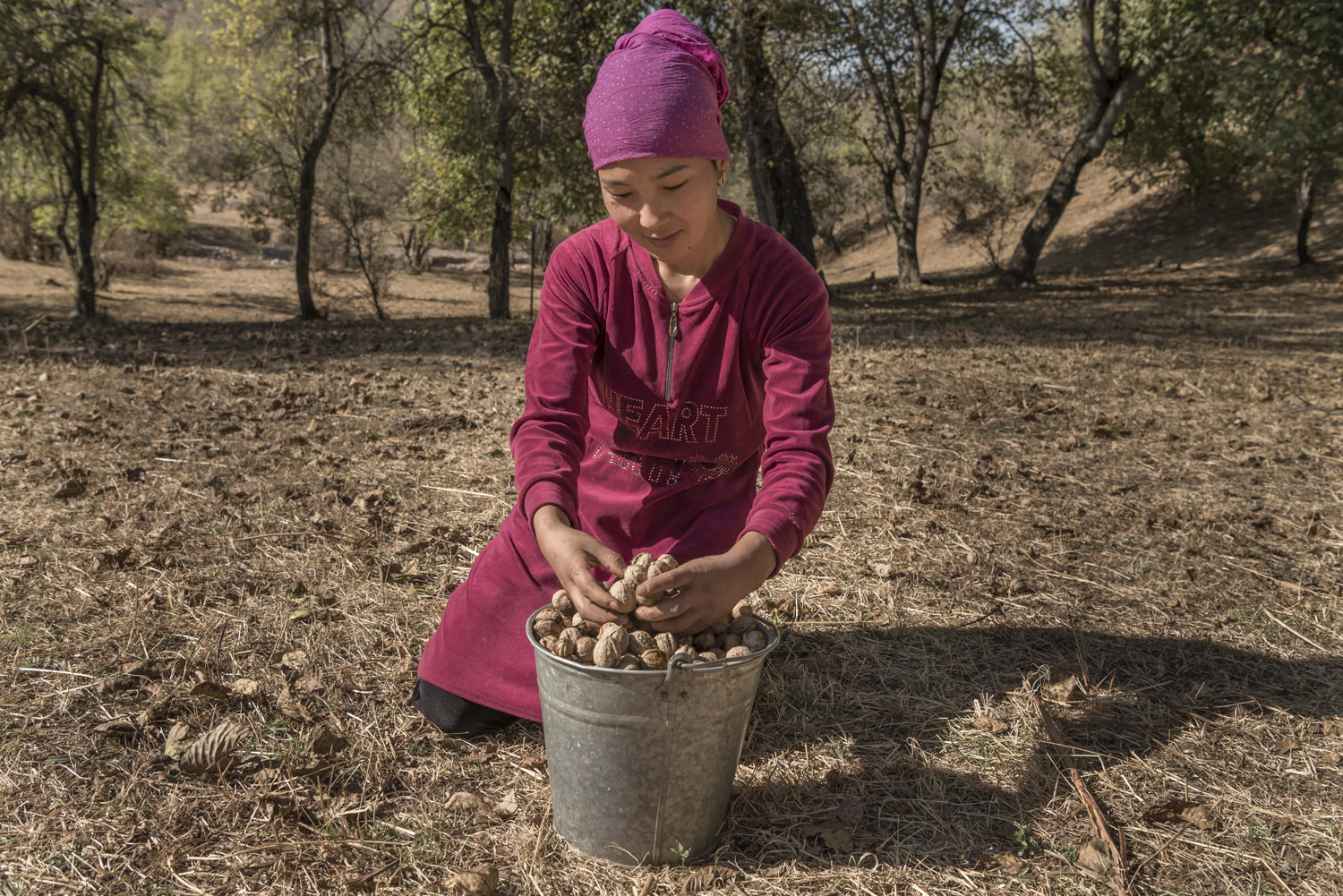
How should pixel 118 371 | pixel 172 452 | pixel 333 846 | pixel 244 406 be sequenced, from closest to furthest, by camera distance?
pixel 333 846
pixel 172 452
pixel 244 406
pixel 118 371

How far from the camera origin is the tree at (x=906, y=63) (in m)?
12.5

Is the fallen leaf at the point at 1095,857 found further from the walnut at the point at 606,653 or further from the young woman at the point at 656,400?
the walnut at the point at 606,653

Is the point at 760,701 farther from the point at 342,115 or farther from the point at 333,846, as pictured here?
the point at 342,115

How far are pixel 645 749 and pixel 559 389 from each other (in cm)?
94

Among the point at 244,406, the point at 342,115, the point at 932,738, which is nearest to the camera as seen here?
the point at 932,738

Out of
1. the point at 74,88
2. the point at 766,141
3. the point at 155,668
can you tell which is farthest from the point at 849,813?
the point at 74,88

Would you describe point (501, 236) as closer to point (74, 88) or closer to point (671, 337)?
point (74, 88)

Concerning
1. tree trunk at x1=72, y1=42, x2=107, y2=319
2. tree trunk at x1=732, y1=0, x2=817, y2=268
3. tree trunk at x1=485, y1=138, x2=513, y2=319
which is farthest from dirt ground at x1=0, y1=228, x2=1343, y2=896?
tree trunk at x1=72, y1=42, x2=107, y2=319

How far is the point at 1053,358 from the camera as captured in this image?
8773 mm

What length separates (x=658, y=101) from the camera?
205cm

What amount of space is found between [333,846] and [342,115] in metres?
16.4

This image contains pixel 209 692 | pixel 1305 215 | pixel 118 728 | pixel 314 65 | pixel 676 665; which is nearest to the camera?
pixel 676 665

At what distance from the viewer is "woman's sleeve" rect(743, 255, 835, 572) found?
2.11 metres

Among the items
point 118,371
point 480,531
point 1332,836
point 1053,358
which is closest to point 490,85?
point 118,371
